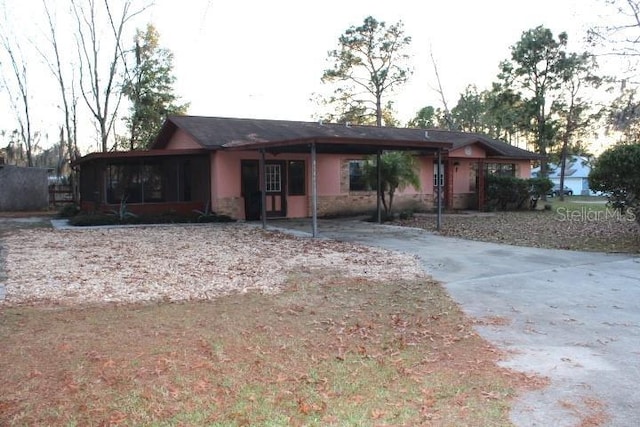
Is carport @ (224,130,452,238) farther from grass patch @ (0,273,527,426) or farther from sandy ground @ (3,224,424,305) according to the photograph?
grass patch @ (0,273,527,426)

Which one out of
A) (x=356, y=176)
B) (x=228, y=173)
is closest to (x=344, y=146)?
(x=356, y=176)

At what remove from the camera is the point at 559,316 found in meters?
5.79

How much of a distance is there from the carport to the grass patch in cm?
677

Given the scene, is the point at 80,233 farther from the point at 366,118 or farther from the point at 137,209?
the point at 366,118

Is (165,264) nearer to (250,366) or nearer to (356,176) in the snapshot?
(250,366)

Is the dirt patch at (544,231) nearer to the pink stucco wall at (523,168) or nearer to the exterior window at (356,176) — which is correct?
the exterior window at (356,176)

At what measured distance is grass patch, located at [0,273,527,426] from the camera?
11.1 feet

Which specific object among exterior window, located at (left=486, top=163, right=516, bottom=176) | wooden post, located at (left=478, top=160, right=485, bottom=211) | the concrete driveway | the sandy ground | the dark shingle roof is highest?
the dark shingle roof

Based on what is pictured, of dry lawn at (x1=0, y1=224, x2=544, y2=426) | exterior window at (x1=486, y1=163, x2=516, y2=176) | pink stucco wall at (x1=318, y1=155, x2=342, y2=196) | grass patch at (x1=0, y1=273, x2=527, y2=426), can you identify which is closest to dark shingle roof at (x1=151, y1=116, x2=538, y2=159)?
exterior window at (x1=486, y1=163, x2=516, y2=176)

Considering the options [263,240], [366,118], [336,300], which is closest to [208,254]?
[263,240]

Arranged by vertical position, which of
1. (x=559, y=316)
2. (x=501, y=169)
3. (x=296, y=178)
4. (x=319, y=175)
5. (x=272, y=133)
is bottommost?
(x=559, y=316)

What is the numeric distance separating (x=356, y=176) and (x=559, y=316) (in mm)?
14699

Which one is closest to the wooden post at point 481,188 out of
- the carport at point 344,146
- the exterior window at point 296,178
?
the carport at point 344,146

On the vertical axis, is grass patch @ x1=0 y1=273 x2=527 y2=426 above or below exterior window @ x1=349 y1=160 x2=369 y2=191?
below
